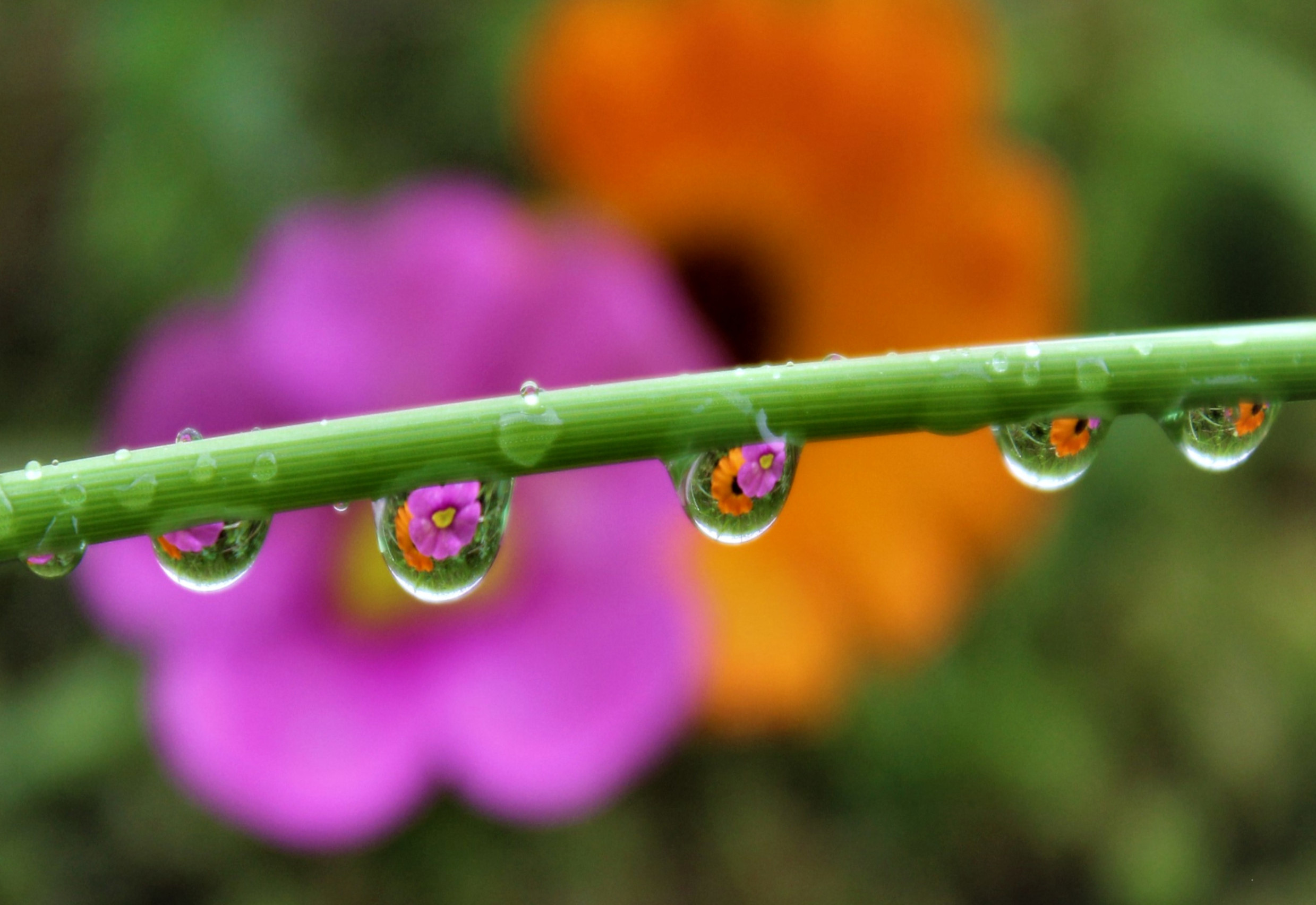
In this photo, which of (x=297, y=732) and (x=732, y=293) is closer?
(x=297, y=732)

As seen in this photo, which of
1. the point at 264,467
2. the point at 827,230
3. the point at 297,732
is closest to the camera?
the point at 264,467

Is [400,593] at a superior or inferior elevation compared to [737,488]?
superior

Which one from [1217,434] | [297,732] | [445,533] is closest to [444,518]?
[445,533]

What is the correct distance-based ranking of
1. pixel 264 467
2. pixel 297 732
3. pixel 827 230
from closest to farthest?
pixel 264 467, pixel 297 732, pixel 827 230

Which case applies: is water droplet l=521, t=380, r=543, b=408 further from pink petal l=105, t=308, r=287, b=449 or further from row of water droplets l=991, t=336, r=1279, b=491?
pink petal l=105, t=308, r=287, b=449

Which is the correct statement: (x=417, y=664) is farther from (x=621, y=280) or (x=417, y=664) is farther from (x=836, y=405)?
(x=836, y=405)

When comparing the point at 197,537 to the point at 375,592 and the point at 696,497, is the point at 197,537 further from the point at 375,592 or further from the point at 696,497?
the point at 375,592

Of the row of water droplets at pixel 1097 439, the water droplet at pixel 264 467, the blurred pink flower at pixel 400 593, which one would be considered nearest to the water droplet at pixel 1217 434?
the row of water droplets at pixel 1097 439

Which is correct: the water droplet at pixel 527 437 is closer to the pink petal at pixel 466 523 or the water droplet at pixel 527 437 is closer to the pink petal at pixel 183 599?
the pink petal at pixel 466 523

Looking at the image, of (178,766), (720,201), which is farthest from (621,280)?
(178,766)
